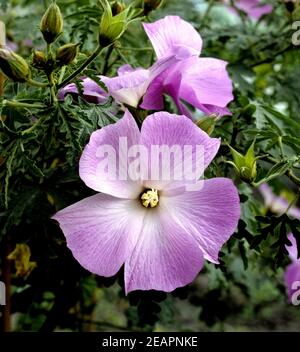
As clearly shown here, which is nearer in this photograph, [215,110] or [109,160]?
[109,160]

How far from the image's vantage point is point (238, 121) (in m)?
0.74

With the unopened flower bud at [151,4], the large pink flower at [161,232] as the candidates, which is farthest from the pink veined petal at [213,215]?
the unopened flower bud at [151,4]

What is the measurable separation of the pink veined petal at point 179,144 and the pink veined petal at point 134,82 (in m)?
0.05

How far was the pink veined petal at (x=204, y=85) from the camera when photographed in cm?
67

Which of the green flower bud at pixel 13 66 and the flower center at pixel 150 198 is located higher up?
the green flower bud at pixel 13 66

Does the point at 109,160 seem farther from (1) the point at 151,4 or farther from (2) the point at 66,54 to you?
(1) the point at 151,4

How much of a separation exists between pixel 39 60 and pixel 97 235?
16 cm

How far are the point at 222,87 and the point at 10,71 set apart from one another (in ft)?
0.77

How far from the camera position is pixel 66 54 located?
0.57 metres

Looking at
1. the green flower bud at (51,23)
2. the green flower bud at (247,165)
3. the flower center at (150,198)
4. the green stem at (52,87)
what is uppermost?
the green flower bud at (51,23)

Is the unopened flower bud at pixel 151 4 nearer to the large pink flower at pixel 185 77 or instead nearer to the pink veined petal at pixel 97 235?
the large pink flower at pixel 185 77

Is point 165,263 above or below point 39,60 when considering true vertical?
below

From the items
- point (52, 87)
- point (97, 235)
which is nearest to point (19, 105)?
point (52, 87)
